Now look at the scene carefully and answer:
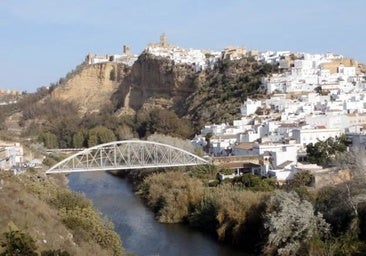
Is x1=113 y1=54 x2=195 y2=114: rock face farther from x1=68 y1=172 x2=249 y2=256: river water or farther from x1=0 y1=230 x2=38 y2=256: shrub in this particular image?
x1=0 y1=230 x2=38 y2=256: shrub

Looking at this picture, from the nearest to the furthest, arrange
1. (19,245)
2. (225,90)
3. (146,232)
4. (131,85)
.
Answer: (19,245) → (146,232) → (225,90) → (131,85)

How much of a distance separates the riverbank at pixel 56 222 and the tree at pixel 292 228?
18.2 feet

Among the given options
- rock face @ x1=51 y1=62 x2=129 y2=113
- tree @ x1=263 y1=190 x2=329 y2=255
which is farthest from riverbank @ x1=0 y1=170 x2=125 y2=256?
rock face @ x1=51 y1=62 x2=129 y2=113

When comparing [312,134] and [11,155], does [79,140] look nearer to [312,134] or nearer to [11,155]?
[11,155]

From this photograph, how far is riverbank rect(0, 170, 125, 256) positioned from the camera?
1780 cm

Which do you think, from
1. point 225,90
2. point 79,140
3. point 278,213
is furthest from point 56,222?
point 79,140

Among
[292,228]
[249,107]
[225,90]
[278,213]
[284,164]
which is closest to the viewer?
[292,228]

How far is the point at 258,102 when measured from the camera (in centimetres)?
6088

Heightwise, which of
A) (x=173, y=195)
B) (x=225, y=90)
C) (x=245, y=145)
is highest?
(x=225, y=90)

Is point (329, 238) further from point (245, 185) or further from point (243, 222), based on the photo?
point (245, 185)

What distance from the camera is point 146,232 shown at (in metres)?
30.3

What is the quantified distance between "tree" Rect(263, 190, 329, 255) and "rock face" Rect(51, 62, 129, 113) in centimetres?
8067

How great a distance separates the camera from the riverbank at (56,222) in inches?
701

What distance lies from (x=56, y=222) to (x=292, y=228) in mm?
8499
